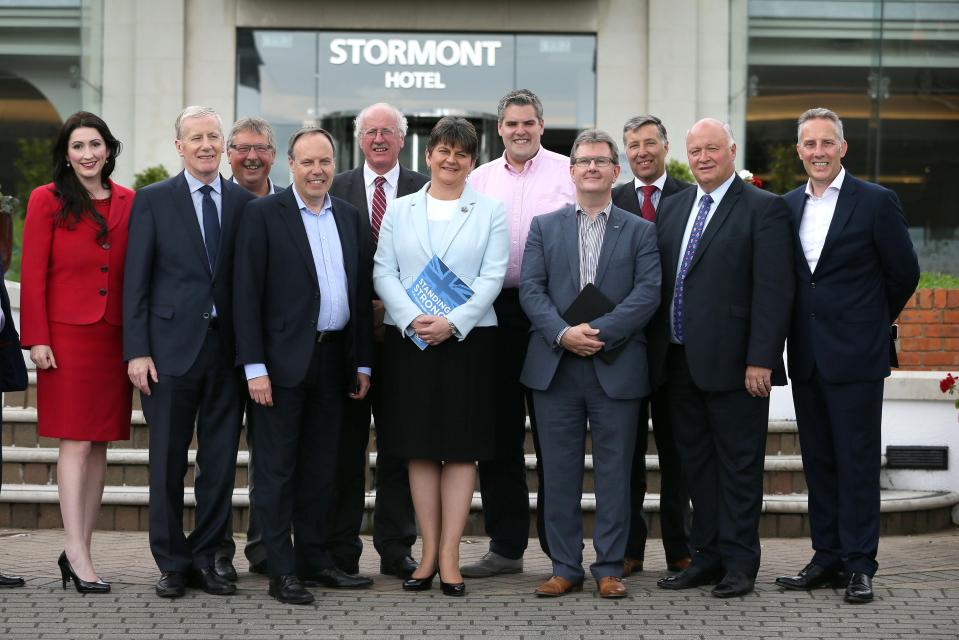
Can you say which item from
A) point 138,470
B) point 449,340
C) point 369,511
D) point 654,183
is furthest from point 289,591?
point 654,183

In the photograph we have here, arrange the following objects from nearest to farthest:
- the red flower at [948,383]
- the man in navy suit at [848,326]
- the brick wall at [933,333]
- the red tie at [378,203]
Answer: the man in navy suit at [848,326], the red tie at [378,203], the red flower at [948,383], the brick wall at [933,333]

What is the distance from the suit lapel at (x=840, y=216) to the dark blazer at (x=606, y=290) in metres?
0.80

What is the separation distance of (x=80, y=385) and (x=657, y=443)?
2935 mm

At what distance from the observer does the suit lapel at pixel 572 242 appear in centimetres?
612

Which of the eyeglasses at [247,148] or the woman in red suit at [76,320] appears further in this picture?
the eyeglasses at [247,148]

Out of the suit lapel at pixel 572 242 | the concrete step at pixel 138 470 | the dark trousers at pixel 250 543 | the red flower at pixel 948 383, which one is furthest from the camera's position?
the concrete step at pixel 138 470

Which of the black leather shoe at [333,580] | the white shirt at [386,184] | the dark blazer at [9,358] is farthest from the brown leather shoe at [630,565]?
the dark blazer at [9,358]

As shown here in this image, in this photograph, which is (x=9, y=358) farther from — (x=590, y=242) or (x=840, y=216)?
(x=840, y=216)

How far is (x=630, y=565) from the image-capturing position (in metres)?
6.49

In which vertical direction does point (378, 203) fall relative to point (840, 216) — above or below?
above

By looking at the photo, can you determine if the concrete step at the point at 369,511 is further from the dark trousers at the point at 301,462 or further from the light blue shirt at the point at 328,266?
the light blue shirt at the point at 328,266

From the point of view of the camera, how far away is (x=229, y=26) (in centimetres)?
1642

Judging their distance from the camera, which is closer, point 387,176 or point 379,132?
point 379,132

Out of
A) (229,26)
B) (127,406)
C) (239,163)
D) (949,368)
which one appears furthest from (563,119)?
(127,406)
